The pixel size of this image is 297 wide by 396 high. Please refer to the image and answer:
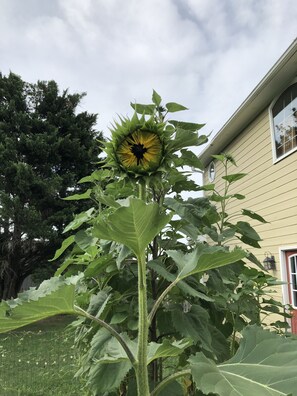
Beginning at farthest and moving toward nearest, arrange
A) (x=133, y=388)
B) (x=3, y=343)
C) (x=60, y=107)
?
1. (x=60, y=107)
2. (x=3, y=343)
3. (x=133, y=388)

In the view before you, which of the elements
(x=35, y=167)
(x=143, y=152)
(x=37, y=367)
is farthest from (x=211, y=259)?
(x=35, y=167)

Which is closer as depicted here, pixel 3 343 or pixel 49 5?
pixel 49 5

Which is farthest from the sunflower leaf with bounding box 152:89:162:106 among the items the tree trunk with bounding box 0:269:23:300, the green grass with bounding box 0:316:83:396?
the tree trunk with bounding box 0:269:23:300

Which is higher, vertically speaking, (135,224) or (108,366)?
(135,224)

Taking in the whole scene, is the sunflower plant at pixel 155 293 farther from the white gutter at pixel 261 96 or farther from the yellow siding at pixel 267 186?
the yellow siding at pixel 267 186

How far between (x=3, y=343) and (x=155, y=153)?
8621 millimetres

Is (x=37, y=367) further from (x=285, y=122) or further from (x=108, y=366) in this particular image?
(x=285, y=122)

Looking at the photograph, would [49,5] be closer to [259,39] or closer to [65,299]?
[259,39]

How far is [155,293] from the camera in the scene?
4.23 ft

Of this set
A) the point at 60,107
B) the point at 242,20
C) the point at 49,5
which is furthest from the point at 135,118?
the point at 60,107

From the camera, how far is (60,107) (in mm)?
14172

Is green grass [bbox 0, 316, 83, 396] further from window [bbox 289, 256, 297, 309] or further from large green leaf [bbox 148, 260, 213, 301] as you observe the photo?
window [bbox 289, 256, 297, 309]

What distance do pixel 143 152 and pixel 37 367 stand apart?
5.87 metres

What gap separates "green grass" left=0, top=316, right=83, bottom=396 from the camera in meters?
4.32
